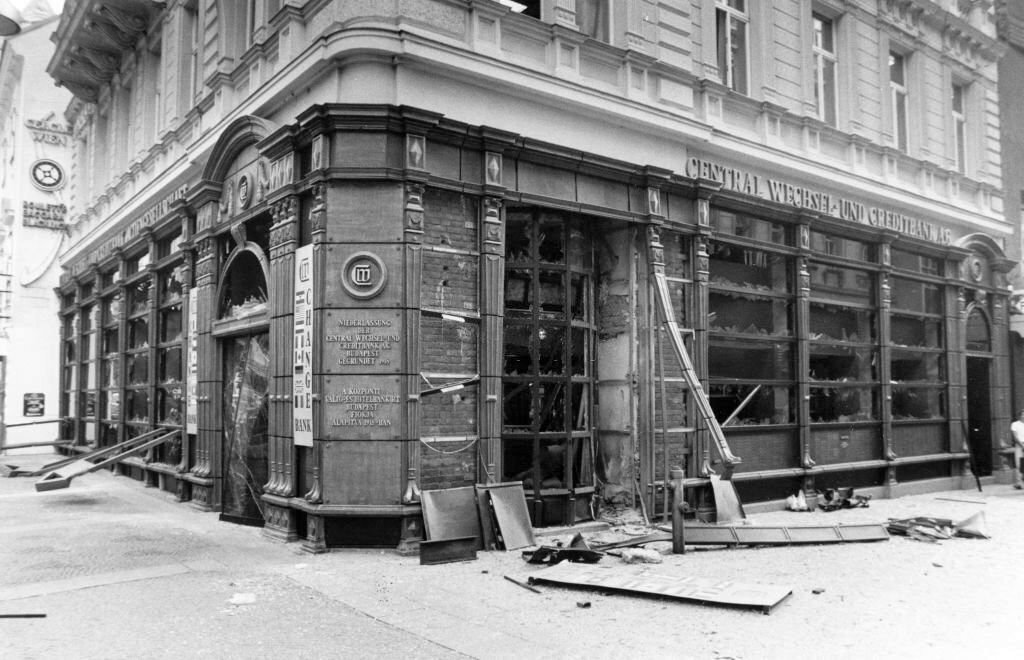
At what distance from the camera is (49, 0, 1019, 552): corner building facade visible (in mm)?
8961

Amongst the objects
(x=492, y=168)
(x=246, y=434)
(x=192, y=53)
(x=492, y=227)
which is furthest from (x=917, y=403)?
(x=192, y=53)

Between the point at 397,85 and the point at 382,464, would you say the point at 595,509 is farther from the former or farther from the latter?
the point at 397,85

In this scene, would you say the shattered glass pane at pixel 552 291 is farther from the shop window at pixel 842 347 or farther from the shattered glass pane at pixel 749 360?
the shop window at pixel 842 347

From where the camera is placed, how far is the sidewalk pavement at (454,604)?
565 centimetres

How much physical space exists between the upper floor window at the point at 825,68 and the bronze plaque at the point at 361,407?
9.76 metres

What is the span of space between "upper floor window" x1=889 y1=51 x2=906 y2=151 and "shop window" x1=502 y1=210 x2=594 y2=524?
29.2ft

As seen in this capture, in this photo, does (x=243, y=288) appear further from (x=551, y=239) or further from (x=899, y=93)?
(x=899, y=93)

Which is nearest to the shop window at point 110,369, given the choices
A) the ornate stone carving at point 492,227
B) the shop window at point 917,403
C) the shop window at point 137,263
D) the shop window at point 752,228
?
the shop window at point 137,263

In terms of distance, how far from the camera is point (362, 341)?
8852mm

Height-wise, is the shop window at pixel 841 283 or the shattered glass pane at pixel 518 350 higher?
the shop window at pixel 841 283

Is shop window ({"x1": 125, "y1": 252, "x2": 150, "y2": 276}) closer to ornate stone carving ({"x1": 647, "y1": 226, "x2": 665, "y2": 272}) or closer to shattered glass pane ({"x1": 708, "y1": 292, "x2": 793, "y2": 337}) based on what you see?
ornate stone carving ({"x1": 647, "y1": 226, "x2": 665, "y2": 272})

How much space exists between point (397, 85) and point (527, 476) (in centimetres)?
480

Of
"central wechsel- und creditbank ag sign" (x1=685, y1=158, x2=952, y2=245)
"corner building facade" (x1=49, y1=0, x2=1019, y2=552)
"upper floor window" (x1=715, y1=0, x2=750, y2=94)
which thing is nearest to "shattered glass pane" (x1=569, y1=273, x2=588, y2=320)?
"corner building facade" (x1=49, y1=0, x2=1019, y2=552)

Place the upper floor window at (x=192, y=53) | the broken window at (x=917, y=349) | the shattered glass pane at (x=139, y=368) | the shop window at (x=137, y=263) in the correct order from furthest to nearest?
1. the shop window at (x=137, y=263)
2. the shattered glass pane at (x=139, y=368)
3. the broken window at (x=917, y=349)
4. the upper floor window at (x=192, y=53)
